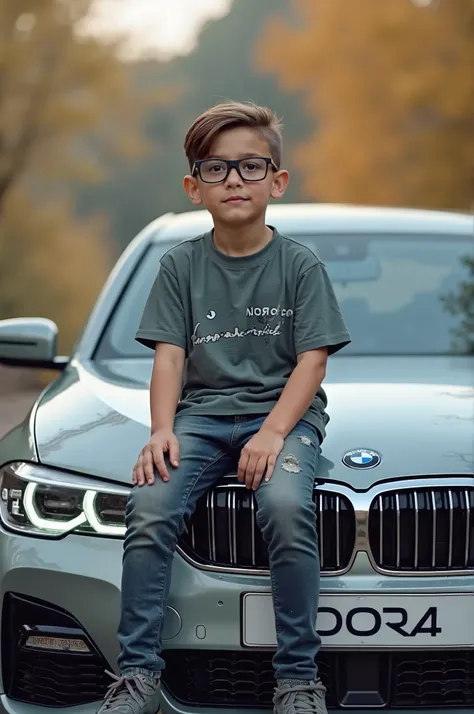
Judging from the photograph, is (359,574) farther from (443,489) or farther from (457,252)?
(457,252)

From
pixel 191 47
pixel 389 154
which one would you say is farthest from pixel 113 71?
pixel 191 47

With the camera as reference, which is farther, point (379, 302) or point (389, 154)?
point (389, 154)

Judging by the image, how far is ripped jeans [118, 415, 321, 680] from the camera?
2.65 meters

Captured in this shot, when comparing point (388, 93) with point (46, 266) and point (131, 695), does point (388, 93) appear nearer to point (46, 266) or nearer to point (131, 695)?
point (46, 266)

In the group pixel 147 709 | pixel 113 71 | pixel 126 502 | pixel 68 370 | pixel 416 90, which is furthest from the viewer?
→ pixel 113 71

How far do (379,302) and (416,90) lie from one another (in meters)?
17.7

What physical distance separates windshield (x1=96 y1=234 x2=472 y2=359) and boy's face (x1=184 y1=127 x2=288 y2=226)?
106cm

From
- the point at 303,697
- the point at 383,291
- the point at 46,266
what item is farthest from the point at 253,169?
the point at 46,266

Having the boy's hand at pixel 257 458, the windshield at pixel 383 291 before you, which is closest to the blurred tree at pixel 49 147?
the windshield at pixel 383 291

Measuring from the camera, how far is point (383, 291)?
14.1 feet

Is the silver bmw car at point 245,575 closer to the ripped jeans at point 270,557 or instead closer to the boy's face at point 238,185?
the ripped jeans at point 270,557

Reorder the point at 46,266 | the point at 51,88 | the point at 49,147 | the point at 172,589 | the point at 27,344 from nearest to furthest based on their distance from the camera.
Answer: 1. the point at 172,589
2. the point at 27,344
3. the point at 51,88
4. the point at 46,266
5. the point at 49,147

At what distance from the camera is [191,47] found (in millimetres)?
66125

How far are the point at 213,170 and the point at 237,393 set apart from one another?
56 centimetres
